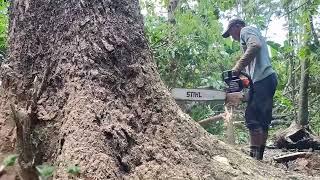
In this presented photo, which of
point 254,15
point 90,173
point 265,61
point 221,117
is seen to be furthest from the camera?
point 254,15

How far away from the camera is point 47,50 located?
1.80 metres

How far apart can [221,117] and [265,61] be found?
3.49 feet

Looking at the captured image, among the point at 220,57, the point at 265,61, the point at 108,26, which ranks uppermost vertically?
the point at 220,57

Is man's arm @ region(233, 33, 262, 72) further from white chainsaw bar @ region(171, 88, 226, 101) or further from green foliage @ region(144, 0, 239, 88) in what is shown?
green foliage @ region(144, 0, 239, 88)

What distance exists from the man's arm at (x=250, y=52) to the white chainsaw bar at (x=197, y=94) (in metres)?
0.45

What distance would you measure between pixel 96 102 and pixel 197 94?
9.36ft

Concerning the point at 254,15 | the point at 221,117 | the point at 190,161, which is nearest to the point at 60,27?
the point at 190,161

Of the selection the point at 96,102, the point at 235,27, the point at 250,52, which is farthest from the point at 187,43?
the point at 96,102

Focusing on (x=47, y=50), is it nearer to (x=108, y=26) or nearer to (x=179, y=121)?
(x=108, y=26)

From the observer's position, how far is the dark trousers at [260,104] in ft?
13.3

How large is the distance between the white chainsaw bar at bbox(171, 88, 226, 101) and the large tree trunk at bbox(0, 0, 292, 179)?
7.39 feet

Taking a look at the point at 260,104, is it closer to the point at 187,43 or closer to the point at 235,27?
the point at 235,27

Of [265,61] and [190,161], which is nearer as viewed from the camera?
[190,161]

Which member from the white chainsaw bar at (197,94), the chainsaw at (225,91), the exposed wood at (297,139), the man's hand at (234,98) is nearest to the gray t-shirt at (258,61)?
the chainsaw at (225,91)
